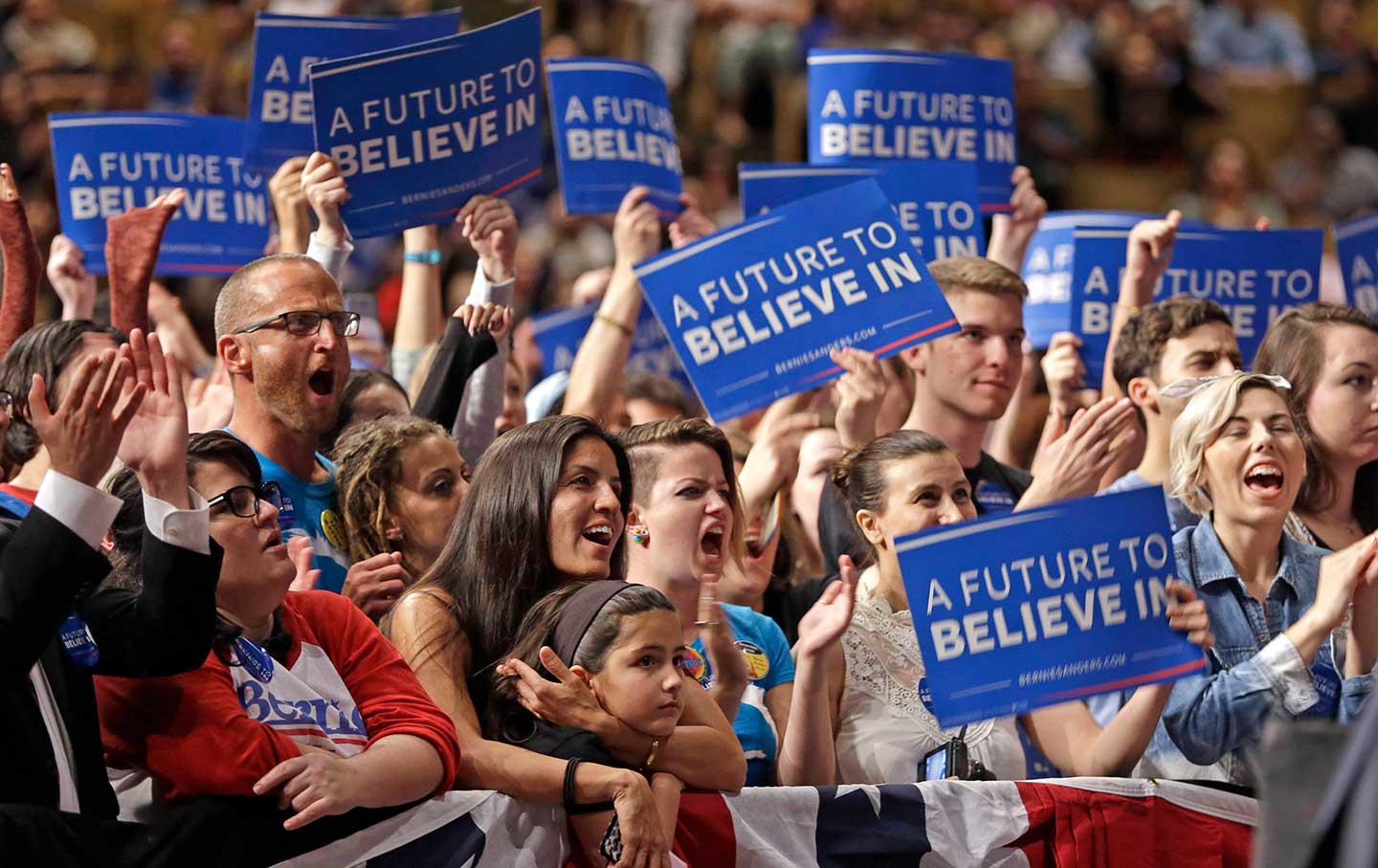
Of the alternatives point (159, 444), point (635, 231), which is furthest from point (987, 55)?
point (159, 444)

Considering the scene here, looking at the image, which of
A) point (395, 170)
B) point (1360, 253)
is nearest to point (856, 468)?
point (395, 170)

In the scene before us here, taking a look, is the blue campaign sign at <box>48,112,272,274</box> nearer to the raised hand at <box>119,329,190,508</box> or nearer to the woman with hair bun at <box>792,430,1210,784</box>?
the woman with hair bun at <box>792,430,1210,784</box>

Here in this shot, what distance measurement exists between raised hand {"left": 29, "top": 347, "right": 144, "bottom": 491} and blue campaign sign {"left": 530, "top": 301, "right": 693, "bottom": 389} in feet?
12.2

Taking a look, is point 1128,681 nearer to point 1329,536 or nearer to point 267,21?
point 1329,536

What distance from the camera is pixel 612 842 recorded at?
3.19m

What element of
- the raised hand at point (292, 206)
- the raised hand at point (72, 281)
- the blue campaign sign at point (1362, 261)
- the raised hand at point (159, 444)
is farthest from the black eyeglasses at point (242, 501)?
the blue campaign sign at point (1362, 261)

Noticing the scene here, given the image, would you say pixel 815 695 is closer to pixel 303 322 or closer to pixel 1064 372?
pixel 303 322

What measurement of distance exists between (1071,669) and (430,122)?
83.2 inches

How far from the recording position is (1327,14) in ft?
41.5

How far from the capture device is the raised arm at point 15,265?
172 inches

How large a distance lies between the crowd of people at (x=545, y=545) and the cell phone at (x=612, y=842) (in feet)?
0.04

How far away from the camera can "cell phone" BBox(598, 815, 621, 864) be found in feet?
10.4

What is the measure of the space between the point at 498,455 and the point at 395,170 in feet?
4.33

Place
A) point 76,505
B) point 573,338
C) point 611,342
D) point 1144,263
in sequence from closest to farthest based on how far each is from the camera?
point 76,505 → point 611,342 → point 1144,263 → point 573,338
